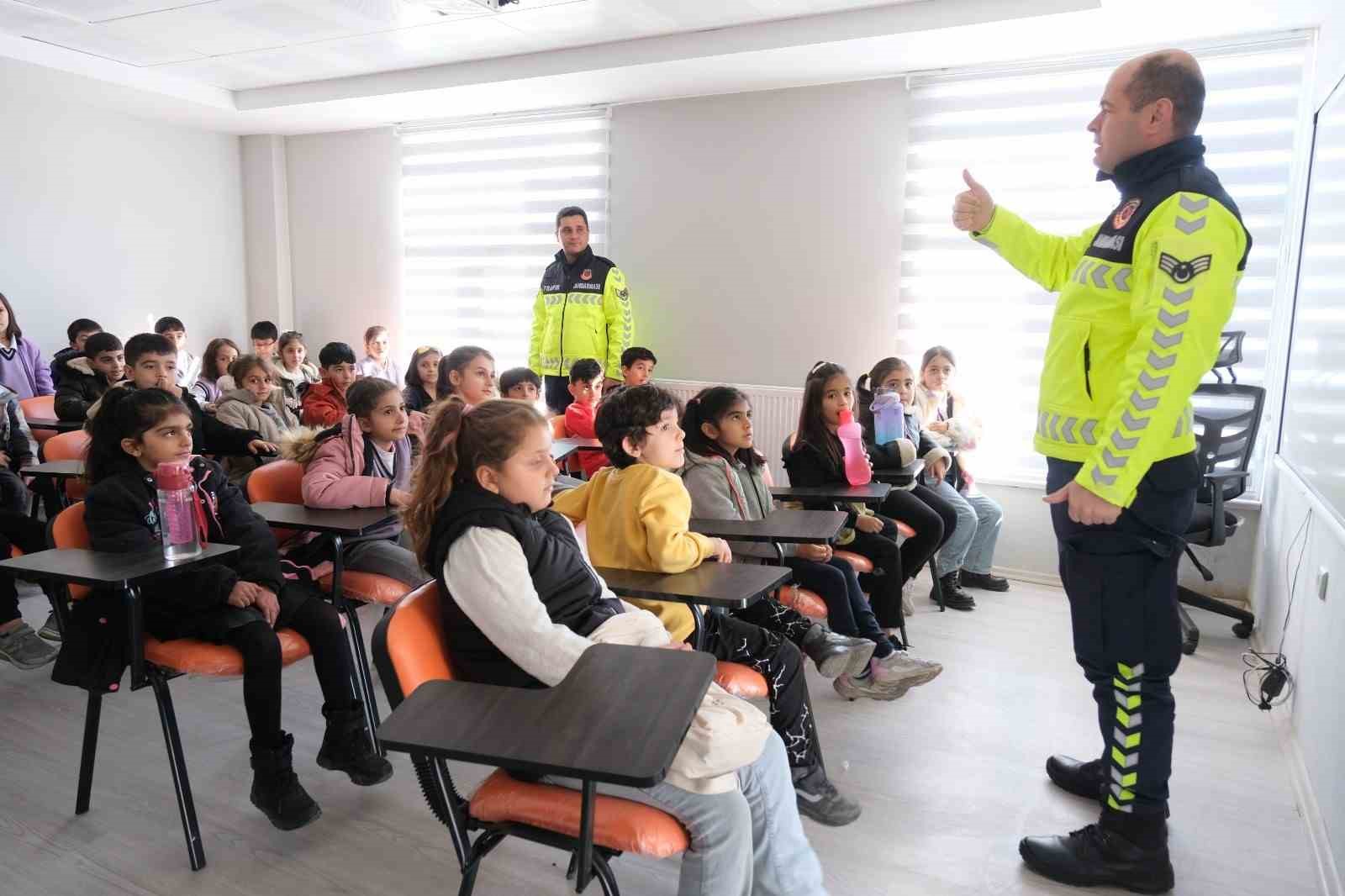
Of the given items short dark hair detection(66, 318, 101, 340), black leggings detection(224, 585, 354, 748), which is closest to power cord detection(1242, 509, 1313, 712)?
black leggings detection(224, 585, 354, 748)

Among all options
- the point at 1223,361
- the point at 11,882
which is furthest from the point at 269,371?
the point at 1223,361

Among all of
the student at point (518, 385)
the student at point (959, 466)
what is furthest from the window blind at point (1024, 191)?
the student at point (518, 385)

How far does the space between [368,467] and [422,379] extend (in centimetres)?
170

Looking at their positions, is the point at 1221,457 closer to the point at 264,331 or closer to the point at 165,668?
the point at 165,668

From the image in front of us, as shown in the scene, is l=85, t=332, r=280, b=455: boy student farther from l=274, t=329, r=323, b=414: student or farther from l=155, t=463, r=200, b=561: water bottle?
l=274, t=329, r=323, b=414: student

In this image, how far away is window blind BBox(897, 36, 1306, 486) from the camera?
13.1 ft

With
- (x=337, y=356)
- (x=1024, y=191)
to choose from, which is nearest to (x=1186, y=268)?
(x=1024, y=191)

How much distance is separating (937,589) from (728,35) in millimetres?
2977

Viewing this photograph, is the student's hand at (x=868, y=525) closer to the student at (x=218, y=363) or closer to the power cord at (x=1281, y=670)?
the power cord at (x=1281, y=670)

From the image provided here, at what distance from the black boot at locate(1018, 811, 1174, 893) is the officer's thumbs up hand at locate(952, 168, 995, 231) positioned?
1.43 metres

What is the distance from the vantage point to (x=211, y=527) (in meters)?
2.37

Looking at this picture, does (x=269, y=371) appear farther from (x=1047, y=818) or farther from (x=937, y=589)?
(x=1047, y=818)

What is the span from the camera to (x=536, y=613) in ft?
4.78

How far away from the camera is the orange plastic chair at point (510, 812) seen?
1324 millimetres
